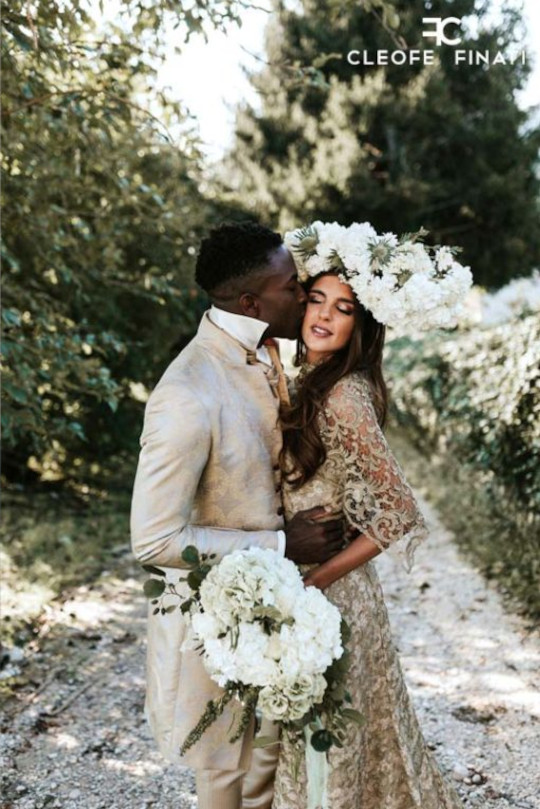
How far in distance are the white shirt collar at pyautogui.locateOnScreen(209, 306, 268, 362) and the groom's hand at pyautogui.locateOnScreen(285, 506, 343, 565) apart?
0.54 m

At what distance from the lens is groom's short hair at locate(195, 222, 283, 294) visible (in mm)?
2273

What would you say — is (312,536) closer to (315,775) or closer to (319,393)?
(319,393)

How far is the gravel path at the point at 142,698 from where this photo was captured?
11.0ft

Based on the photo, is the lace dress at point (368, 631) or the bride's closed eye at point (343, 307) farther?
the bride's closed eye at point (343, 307)

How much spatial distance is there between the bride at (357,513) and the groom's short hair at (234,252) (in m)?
0.35

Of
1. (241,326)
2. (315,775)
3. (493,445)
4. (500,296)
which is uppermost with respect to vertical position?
(500,296)

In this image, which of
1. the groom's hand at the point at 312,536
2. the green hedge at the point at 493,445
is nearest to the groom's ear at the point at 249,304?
the groom's hand at the point at 312,536

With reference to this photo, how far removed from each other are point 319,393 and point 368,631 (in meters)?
0.78

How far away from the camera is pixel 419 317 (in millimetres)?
2414

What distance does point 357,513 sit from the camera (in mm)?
2320

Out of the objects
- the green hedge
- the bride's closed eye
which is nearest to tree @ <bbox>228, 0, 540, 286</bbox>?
the green hedge

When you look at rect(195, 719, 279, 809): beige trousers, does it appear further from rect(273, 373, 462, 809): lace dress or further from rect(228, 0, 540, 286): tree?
rect(228, 0, 540, 286): tree

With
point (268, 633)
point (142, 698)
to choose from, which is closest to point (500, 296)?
point (142, 698)

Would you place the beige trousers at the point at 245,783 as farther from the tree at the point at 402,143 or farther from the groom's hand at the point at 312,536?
the tree at the point at 402,143
